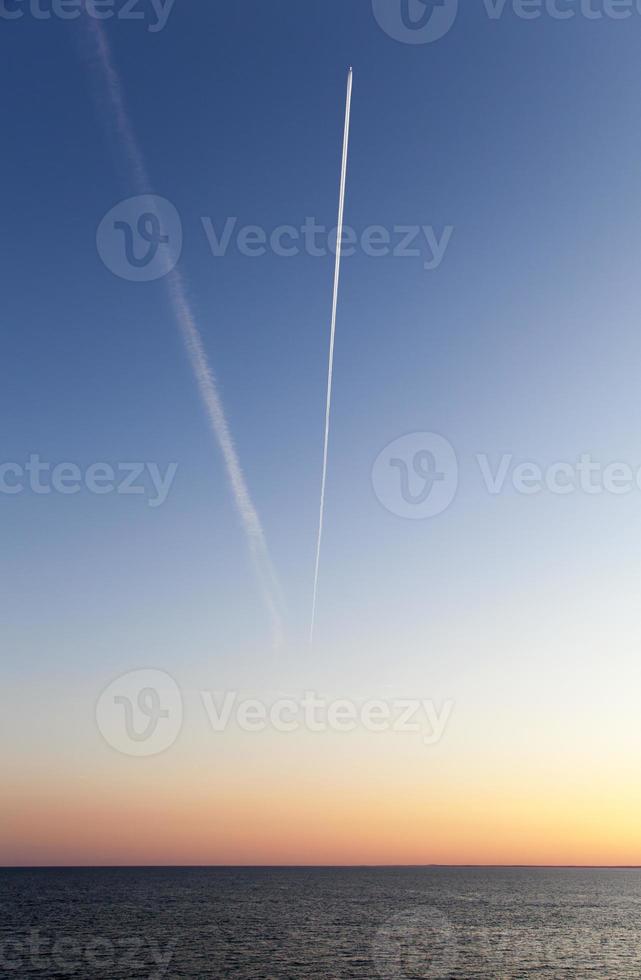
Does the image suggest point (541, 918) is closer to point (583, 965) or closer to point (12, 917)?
point (583, 965)

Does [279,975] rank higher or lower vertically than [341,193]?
lower

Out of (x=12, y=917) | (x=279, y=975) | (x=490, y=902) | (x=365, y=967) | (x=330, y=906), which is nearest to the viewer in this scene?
(x=279, y=975)

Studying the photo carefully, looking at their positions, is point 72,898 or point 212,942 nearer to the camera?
point 212,942

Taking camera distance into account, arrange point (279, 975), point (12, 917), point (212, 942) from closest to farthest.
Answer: point (279, 975)
point (212, 942)
point (12, 917)

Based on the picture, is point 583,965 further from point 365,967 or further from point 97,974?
point 97,974

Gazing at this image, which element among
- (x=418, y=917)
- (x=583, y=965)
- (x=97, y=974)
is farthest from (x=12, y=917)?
(x=583, y=965)

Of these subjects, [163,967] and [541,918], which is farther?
[541,918]

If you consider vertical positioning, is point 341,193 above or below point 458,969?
above

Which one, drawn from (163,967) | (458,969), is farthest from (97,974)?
(458,969)

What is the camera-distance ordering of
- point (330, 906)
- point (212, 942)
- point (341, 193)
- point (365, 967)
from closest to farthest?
point (341, 193), point (365, 967), point (212, 942), point (330, 906)
